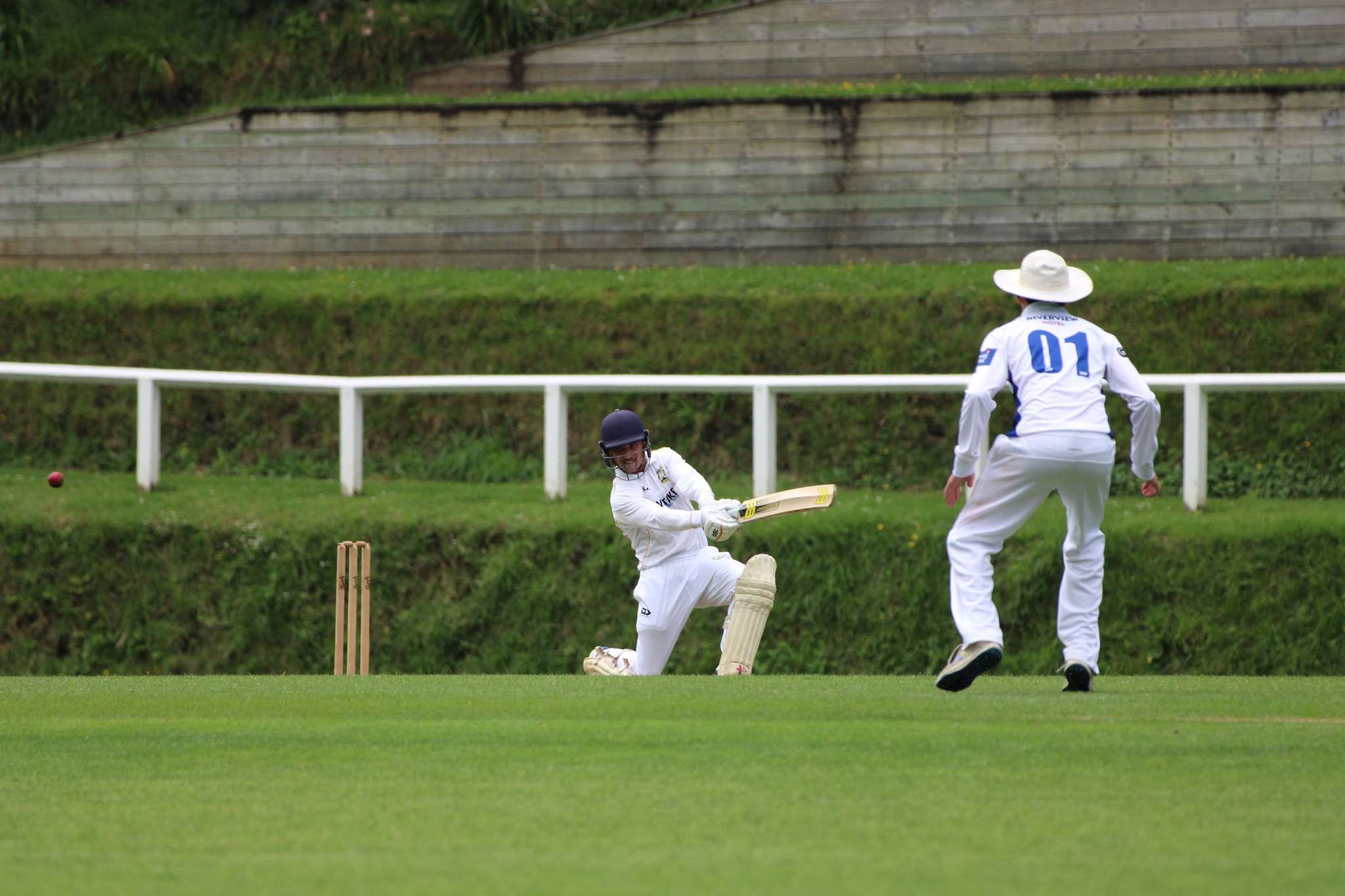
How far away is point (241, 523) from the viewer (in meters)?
11.5

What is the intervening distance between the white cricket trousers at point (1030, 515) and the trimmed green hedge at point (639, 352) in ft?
18.4

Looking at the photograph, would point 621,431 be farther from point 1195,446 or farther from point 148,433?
point 148,433

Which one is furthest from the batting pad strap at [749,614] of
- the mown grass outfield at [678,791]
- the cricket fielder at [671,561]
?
the mown grass outfield at [678,791]

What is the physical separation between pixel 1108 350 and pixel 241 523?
22.1 feet

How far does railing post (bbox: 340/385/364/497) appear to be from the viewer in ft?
39.7

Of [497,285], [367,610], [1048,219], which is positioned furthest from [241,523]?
[1048,219]

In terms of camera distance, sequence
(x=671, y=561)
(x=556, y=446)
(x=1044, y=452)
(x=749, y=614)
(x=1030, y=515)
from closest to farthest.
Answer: (x=1044, y=452), (x=1030, y=515), (x=749, y=614), (x=671, y=561), (x=556, y=446)

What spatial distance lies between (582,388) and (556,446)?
62 centimetres

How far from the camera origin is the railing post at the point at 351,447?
39.7 ft

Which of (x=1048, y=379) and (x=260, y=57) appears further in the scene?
(x=260, y=57)

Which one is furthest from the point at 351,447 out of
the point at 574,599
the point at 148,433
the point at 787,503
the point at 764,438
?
the point at 787,503

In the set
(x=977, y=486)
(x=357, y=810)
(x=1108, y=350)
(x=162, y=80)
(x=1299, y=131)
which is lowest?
(x=357, y=810)

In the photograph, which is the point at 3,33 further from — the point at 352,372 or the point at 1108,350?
the point at 1108,350

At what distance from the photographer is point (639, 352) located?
14695 millimetres
